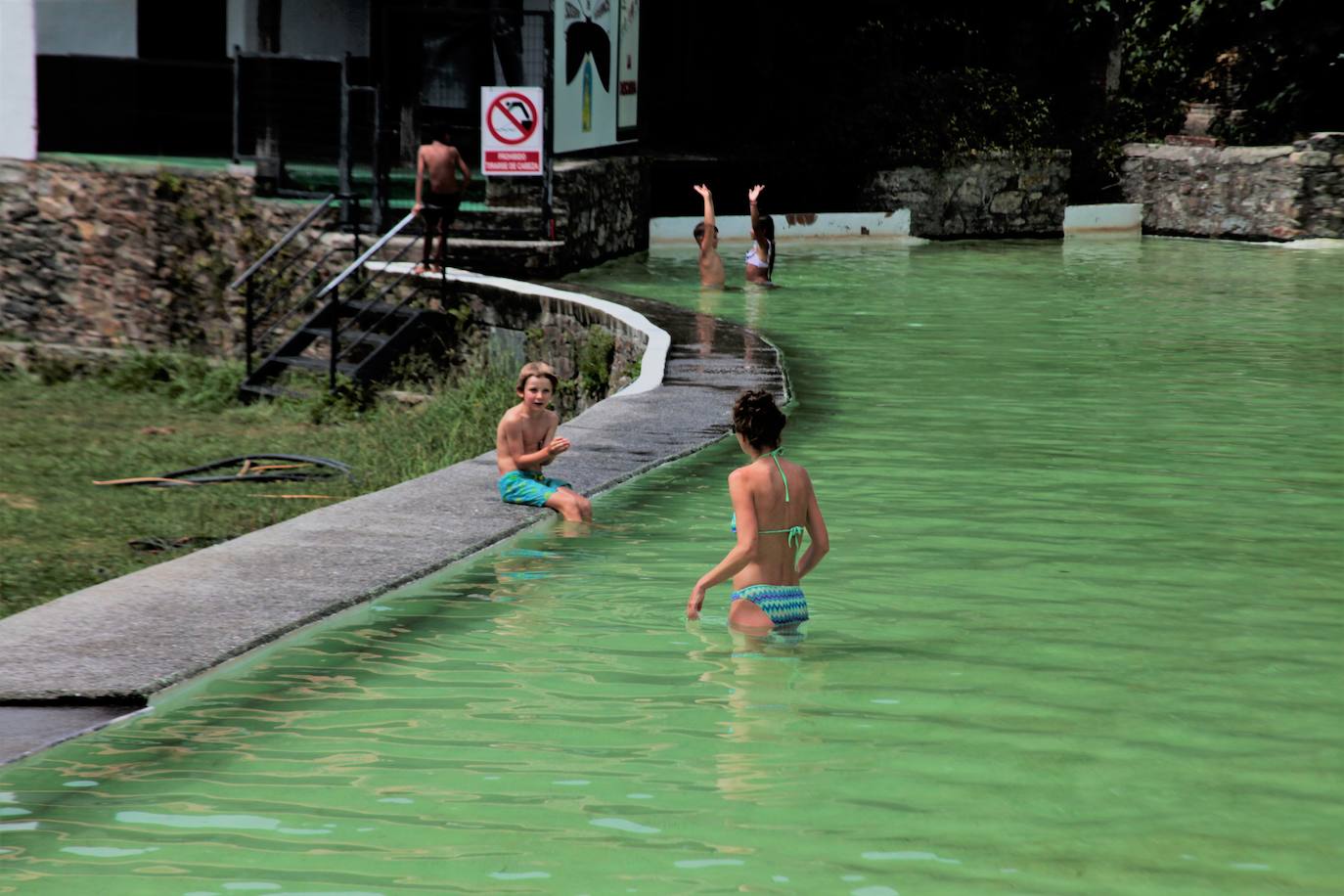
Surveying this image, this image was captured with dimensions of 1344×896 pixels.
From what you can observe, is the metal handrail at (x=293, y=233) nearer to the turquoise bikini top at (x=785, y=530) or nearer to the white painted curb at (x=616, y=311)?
the white painted curb at (x=616, y=311)

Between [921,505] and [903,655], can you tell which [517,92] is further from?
[903,655]

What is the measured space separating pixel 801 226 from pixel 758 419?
20007 millimetres

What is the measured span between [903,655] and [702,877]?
2.28m

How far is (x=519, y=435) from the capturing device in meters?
9.33

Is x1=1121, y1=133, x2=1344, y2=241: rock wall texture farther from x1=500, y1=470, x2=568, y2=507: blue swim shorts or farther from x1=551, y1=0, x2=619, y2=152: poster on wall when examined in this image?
x1=500, y1=470, x2=568, y2=507: blue swim shorts

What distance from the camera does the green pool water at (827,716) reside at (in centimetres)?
481

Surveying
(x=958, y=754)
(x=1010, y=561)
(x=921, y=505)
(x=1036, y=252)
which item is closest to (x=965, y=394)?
(x=921, y=505)

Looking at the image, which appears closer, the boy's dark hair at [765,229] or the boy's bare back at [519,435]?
the boy's bare back at [519,435]

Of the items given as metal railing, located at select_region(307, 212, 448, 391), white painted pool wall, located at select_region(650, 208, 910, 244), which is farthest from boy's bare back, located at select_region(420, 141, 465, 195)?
white painted pool wall, located at select_region(650, 208, 910, 244)

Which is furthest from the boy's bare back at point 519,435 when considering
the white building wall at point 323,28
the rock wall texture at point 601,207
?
the white building wall at point 323,28

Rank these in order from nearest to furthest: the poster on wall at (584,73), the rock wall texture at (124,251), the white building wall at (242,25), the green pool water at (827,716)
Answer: the green pool water at (827,716) → the rock wall texture at (124,251) → the poster on wall at (584,73) → the white building wall at (242,25)

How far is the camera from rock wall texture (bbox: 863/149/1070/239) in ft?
91.0

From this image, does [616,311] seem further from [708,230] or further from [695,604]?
[695,604]

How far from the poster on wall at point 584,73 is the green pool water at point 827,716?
11.6m
